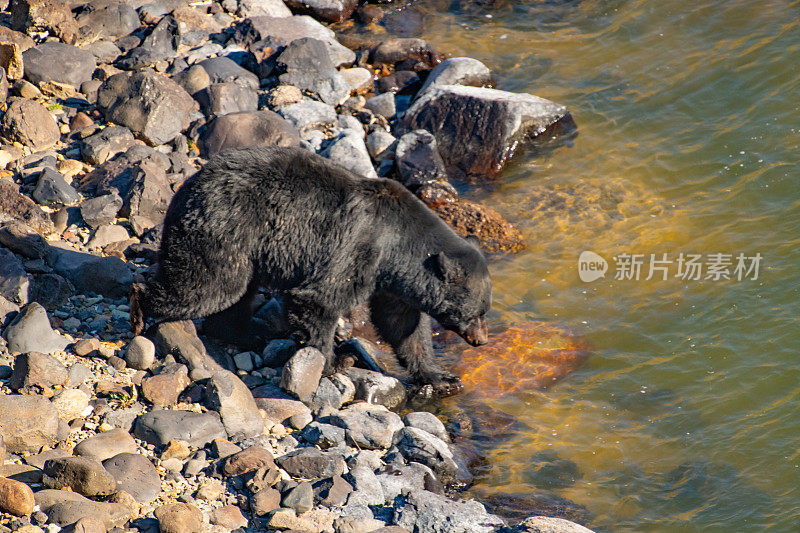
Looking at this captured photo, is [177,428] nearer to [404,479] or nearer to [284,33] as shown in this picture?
[404,479]

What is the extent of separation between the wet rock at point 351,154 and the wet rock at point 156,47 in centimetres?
317

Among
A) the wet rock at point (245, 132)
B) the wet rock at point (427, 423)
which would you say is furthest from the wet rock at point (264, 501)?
the wet rock at point (245, 132)

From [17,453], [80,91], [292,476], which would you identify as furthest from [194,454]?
[80,91]

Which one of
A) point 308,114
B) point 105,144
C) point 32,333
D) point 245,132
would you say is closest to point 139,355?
point 32,333

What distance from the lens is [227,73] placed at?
11922mm

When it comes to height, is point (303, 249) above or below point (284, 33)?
below

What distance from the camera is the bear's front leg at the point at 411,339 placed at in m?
8.08

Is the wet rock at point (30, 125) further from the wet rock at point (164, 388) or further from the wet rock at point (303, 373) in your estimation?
the wet rock at point (303, 373)

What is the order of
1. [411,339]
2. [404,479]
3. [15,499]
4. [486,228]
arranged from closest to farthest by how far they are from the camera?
[15,499] → [404,479] → [411,339] → [486,228]

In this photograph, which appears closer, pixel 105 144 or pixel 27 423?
pixel 27 423

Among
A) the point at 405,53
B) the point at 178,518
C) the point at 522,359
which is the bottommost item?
the point at 522,359

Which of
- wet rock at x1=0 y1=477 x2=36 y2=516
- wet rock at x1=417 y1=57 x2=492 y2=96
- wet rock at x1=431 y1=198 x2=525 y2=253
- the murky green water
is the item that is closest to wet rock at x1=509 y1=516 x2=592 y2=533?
the murky green water

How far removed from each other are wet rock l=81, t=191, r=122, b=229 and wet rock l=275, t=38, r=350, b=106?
13.6 feet

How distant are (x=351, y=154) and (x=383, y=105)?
81.4 inches
